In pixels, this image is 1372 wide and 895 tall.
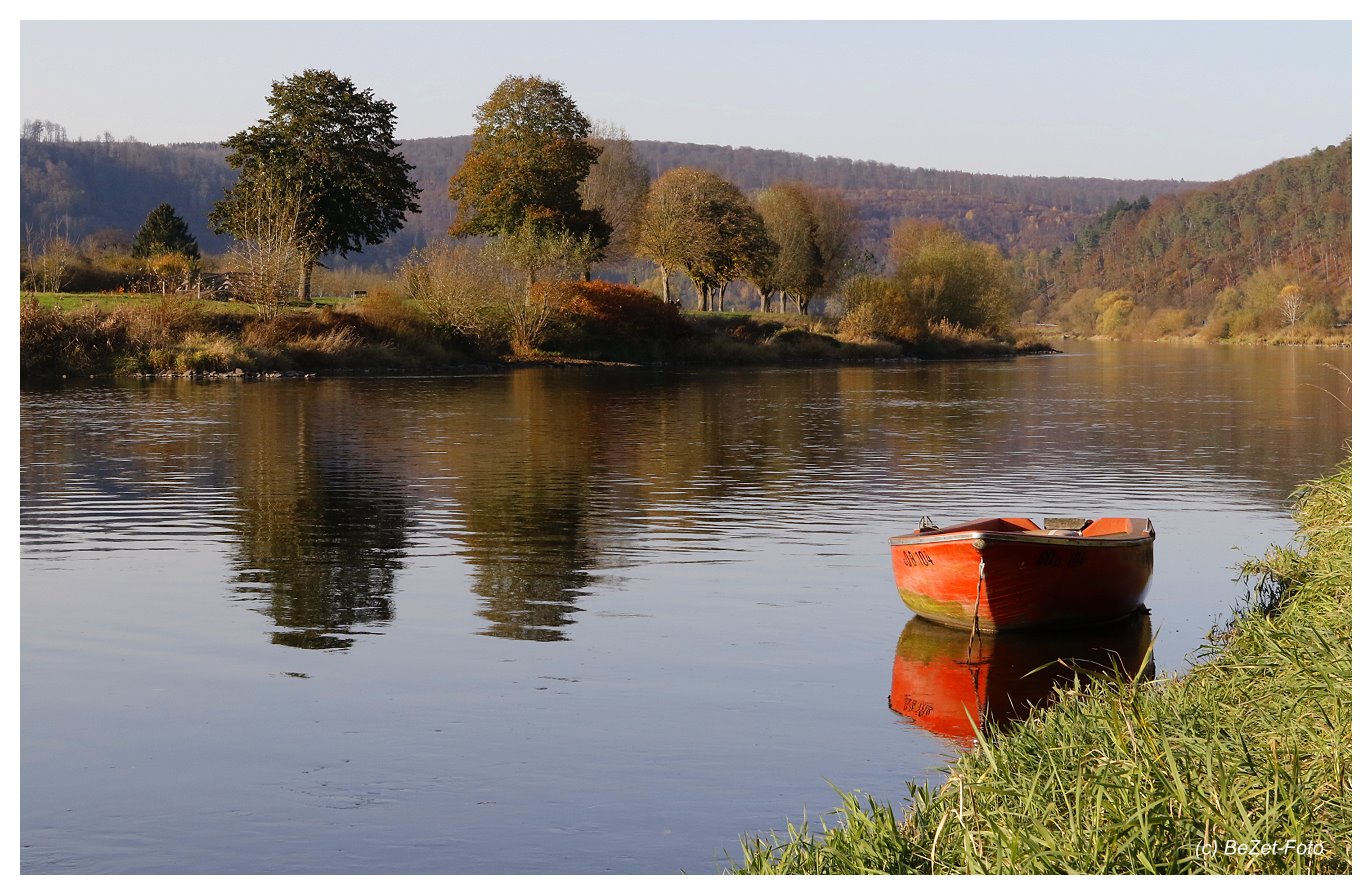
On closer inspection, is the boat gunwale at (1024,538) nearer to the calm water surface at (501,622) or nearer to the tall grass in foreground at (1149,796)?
the calm water surface at (501,622)

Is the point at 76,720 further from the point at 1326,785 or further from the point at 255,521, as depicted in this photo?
the point at 255,521

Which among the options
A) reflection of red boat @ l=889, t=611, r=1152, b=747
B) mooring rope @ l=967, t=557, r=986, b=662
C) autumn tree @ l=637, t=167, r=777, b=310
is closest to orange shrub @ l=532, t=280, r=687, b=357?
autumn tree @ l=637, t=167, r=777, b=310

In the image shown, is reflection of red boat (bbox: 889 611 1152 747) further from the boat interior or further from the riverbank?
the riverbank

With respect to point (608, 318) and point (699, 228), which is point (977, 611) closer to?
point (608, 318)

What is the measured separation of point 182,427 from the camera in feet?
119

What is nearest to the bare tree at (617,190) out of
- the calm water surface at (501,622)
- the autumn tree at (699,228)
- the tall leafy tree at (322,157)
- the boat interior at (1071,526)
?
the autumn tree at (699,228)

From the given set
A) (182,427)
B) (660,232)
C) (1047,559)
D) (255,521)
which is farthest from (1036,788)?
(660,232)

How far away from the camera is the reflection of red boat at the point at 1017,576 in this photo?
13742mm

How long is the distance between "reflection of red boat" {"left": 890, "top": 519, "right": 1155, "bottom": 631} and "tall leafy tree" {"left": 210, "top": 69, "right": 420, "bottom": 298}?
58.8 m

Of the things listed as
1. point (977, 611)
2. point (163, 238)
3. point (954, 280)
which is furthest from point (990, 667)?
point (954, 280)

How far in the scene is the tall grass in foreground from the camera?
20.7ft

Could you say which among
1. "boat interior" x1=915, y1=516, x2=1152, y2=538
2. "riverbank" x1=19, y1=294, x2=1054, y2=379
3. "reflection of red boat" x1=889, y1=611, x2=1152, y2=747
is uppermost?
"riverbank" x1=19, y1=294, x2=1054, y2=379

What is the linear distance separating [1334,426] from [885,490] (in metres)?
19.4

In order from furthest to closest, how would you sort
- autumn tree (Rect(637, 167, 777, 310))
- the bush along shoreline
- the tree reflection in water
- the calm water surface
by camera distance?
autumn tree (Rect(637, 167, 777, 310)) → the bush along shoreline → the tree reflection in water → the calm water surface
